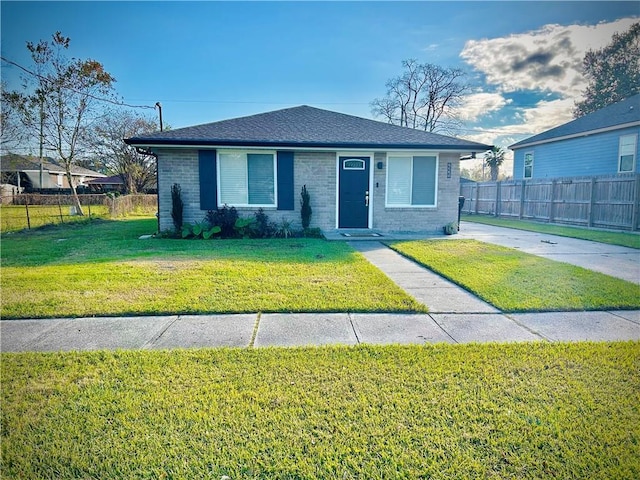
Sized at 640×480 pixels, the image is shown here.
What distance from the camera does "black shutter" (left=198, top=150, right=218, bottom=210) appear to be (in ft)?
34.6

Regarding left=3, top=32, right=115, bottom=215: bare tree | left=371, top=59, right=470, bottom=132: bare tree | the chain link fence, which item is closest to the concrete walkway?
the chain link fence

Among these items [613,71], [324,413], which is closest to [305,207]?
[324,413]

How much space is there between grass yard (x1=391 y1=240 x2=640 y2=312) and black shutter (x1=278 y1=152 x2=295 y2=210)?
403 cm

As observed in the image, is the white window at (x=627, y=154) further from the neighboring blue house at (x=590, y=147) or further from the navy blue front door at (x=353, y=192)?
the navy blue front door at (x=353, y=192)

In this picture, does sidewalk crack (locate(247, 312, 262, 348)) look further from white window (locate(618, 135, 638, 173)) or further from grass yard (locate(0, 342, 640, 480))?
white window (locate(618, 135, 638, 173))

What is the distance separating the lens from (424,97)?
3262 centimetres

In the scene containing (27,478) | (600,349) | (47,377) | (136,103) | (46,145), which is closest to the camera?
(27,478)

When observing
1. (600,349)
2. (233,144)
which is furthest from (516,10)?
(600,349)

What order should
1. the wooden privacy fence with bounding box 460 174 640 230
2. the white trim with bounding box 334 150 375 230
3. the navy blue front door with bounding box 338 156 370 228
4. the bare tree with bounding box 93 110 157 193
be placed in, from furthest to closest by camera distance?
the bare tree with bounding box 93 110 157 193
the wooden privacy fence with bounding box 460 174 640 230
the navy blue front door with bounding box 338 156 370 228
the white trim with bounding box 334 150 375 230

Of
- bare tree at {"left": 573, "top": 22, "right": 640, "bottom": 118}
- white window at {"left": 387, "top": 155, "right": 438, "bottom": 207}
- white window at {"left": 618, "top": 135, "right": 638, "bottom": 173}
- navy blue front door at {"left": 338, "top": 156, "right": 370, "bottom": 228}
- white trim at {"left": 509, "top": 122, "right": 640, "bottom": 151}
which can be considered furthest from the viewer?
bare tree at {"left": 573, "top": 22, "right": 640, "bottom": 118}

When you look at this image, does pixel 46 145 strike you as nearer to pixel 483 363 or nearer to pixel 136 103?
pixel 136 103

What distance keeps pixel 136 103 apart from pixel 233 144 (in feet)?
55.9

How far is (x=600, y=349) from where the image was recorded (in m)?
3.23

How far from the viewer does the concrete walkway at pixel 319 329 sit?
3.40 m
